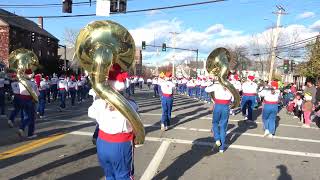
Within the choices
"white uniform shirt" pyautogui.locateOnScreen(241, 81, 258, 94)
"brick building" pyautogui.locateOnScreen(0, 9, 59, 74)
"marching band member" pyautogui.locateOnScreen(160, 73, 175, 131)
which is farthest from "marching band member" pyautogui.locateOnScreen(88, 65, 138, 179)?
"brick building" pyautogui.locateOnScreen(0, 9, 59, 74)

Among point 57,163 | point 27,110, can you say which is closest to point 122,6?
point 27,110

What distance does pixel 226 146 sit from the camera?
12.5 metres

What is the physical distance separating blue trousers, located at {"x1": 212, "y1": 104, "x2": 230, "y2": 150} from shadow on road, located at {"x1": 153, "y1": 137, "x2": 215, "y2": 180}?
39 cm

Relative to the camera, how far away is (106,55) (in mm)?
5355

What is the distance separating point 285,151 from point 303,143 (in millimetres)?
2140

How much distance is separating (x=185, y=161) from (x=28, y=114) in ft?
16.0

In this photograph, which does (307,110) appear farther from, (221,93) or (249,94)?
(221,93)

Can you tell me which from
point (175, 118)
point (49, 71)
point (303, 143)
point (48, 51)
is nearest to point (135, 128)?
point (303, 143)

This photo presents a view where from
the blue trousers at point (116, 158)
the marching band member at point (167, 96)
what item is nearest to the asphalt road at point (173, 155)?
the marching band member at point (167, 96)

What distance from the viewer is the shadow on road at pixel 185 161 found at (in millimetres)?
8773

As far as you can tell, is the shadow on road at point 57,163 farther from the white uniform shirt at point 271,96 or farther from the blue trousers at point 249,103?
the blue trousers at point 249,103

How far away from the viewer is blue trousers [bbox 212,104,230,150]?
451 inches

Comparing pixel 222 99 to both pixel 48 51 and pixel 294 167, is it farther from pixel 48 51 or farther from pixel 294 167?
pixel 48 51

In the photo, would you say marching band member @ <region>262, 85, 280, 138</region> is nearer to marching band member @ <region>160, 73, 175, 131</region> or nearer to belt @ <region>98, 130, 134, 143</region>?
marching band member @ <region>160, 73, 175, 131</region>
